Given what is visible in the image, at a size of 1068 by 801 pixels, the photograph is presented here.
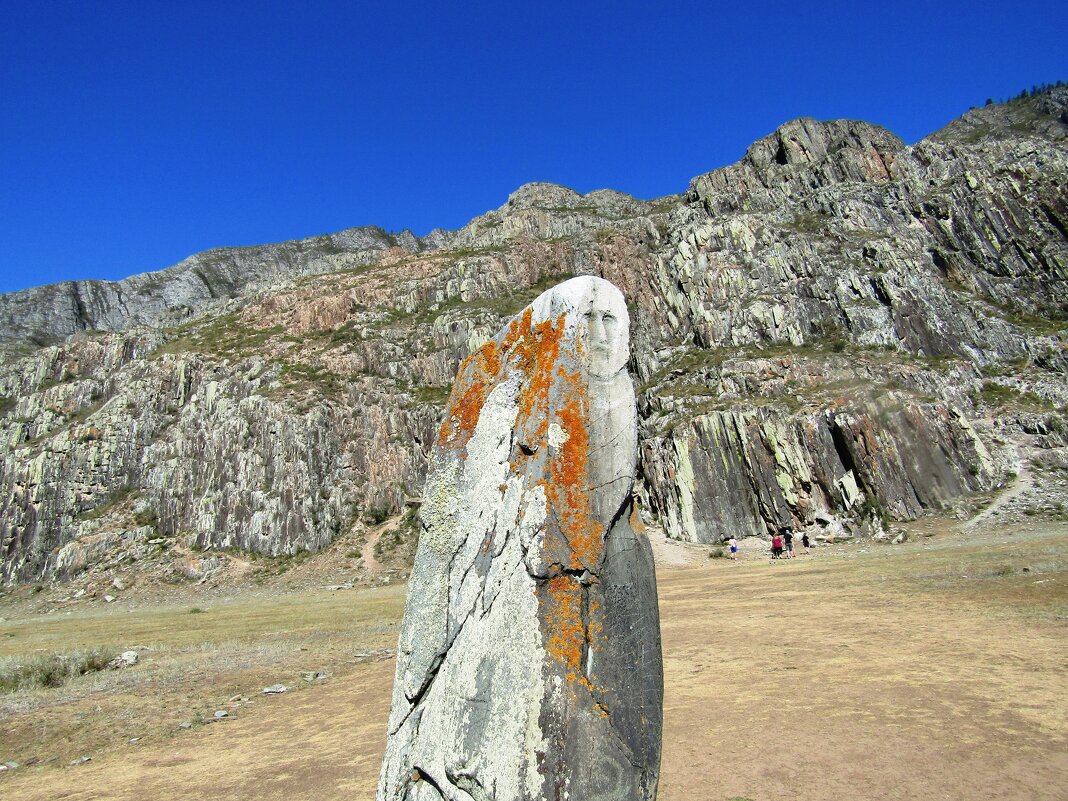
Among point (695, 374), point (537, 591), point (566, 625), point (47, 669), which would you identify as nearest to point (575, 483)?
point (537, 591)

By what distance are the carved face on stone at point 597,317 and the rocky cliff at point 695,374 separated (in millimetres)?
39636

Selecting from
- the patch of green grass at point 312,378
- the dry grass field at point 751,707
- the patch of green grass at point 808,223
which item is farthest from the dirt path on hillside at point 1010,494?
the patch of green grass at point 312,378

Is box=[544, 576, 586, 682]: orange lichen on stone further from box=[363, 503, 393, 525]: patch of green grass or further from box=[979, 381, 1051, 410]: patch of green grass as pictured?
box=[979, 381, 1051, 410]: patch of green grass

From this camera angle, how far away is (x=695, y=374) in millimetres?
53031

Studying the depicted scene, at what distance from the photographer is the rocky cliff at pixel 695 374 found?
43.1 metres

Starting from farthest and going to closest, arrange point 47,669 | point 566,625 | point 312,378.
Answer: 1. point 312,378
2. point 47,669
3. point 566,625

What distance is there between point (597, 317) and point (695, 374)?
50596mm

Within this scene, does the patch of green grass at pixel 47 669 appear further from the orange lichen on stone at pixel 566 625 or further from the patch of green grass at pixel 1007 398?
the patch of green grass at pixel 1007 398

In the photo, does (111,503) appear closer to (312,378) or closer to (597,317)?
(312,378)

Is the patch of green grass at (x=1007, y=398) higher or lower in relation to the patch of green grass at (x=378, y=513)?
higher

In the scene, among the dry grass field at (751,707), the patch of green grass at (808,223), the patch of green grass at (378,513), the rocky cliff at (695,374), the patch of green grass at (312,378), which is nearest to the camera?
the dry grass field at (751,707)

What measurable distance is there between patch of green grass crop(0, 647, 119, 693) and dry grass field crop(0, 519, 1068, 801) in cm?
65

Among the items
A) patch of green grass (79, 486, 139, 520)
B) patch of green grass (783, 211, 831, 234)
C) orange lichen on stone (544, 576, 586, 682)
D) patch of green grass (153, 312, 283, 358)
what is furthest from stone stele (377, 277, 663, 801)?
patch of green grass (153, 312, 283, 358)

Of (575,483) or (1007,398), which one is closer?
(575,483)
